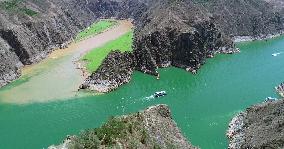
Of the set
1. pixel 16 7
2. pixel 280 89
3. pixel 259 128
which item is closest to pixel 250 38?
pixel 280 89

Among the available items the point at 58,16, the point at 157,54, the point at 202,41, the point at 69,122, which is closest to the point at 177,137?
the point at 69,122

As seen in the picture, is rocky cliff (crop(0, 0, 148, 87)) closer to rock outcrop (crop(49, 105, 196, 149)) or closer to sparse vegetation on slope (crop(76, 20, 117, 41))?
sparse vegetation on slope (crop(76, 20, 117, 41))

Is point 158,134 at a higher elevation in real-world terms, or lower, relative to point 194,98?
higher

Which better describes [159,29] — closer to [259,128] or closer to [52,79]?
[52,79]

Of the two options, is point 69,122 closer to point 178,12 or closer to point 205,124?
point 205,124

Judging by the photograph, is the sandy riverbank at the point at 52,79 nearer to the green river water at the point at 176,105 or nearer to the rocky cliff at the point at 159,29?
the green river water at the point at 176,105

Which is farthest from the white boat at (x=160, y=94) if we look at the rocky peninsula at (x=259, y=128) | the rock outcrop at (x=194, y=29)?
the rocky peninsula at (x=259, y=128)

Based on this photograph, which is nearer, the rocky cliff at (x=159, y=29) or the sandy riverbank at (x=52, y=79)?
the sandy riverbank at (x=52, y=79)
